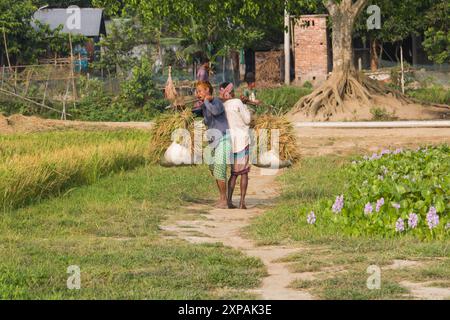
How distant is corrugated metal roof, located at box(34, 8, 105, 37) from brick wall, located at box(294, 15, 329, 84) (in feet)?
43.9

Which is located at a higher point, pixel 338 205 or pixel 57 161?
pixel 57 161

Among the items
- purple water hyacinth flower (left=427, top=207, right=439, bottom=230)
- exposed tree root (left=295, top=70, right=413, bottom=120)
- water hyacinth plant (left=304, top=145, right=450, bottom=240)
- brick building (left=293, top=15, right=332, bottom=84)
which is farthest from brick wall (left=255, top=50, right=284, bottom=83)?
purple water hyacinth flower (left=427, top=207, right=439, bottom=230)

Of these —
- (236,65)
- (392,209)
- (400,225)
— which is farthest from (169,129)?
(236,65)

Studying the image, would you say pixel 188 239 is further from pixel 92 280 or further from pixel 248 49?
pixel 248 49

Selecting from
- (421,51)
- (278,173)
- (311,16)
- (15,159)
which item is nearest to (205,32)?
(311,16)

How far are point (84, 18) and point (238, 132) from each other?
45.9m

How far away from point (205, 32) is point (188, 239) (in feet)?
117

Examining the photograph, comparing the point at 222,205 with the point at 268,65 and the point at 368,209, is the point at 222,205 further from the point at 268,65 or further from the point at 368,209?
the point at 268,65

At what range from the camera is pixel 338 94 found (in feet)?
107

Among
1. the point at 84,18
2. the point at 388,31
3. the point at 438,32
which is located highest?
the point at 84,18

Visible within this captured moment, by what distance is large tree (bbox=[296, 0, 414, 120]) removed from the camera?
3262 cm

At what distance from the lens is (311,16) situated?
4875 centimetres

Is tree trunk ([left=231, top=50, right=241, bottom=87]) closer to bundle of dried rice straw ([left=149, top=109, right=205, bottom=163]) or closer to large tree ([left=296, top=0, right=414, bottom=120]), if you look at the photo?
large tree ([left=296, top=0, right=414, bottom=120])

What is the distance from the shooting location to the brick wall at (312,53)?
49688 mm
